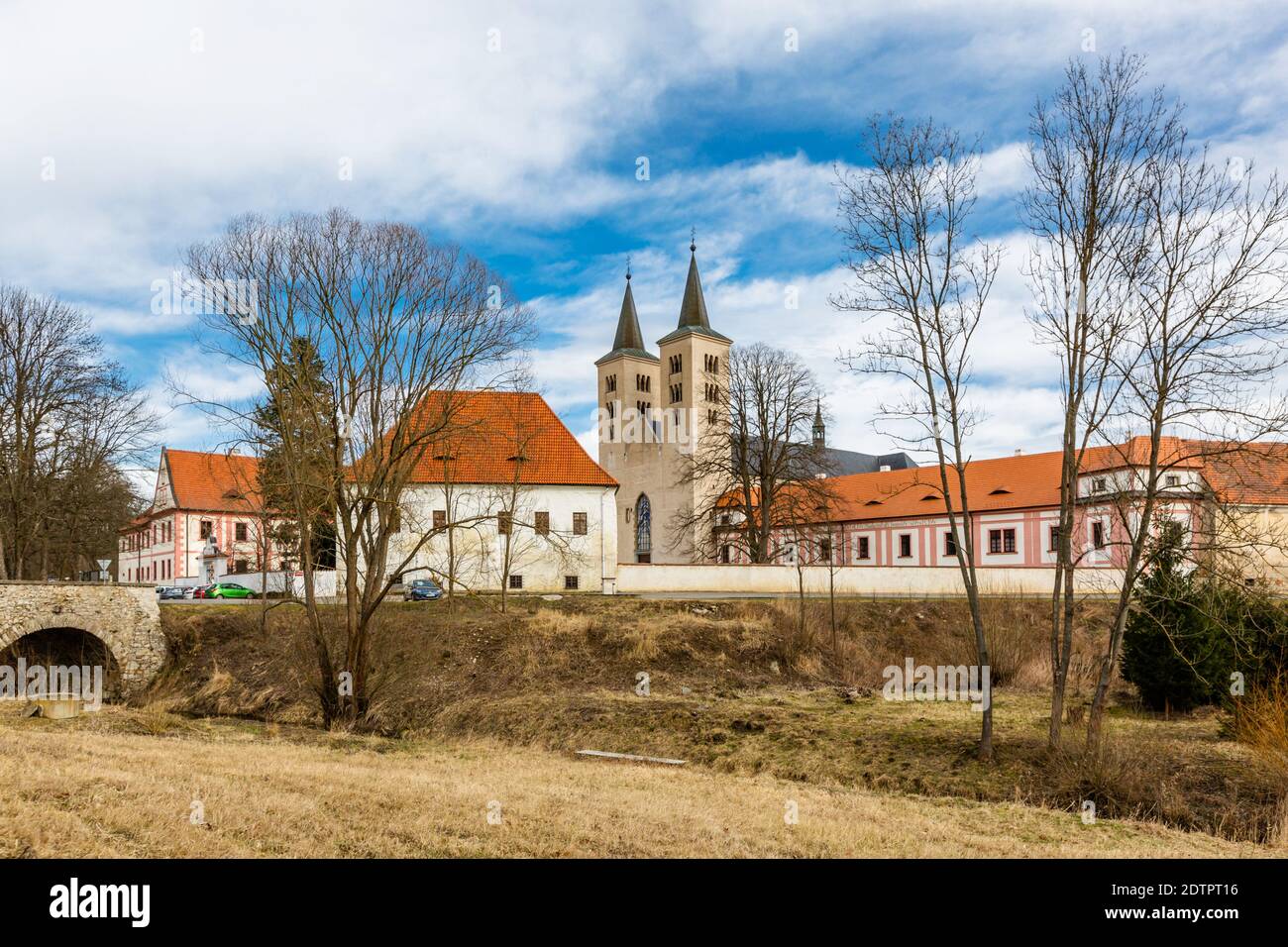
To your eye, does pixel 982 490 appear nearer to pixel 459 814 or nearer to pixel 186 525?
pixel 186 525

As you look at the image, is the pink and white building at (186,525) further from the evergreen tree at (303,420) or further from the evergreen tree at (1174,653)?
the evergreen tree at (1174,653)

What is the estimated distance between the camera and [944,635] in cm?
2747

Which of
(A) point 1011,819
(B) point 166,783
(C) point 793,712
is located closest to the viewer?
(B) point 166,783

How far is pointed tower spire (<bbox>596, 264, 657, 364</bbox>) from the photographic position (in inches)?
2874

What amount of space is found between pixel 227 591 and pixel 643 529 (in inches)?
1267

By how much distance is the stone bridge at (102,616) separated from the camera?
25.3 meters

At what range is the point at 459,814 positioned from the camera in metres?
8.50

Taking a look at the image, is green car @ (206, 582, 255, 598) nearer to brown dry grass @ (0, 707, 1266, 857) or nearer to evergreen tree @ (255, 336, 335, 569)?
evergreen tree @ (255, 336, 335, 569)

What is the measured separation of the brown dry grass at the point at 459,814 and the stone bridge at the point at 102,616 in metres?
14.9

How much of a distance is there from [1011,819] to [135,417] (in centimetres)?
3165

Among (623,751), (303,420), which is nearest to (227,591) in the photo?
(303,420)

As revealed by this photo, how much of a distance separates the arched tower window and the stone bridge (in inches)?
1588
